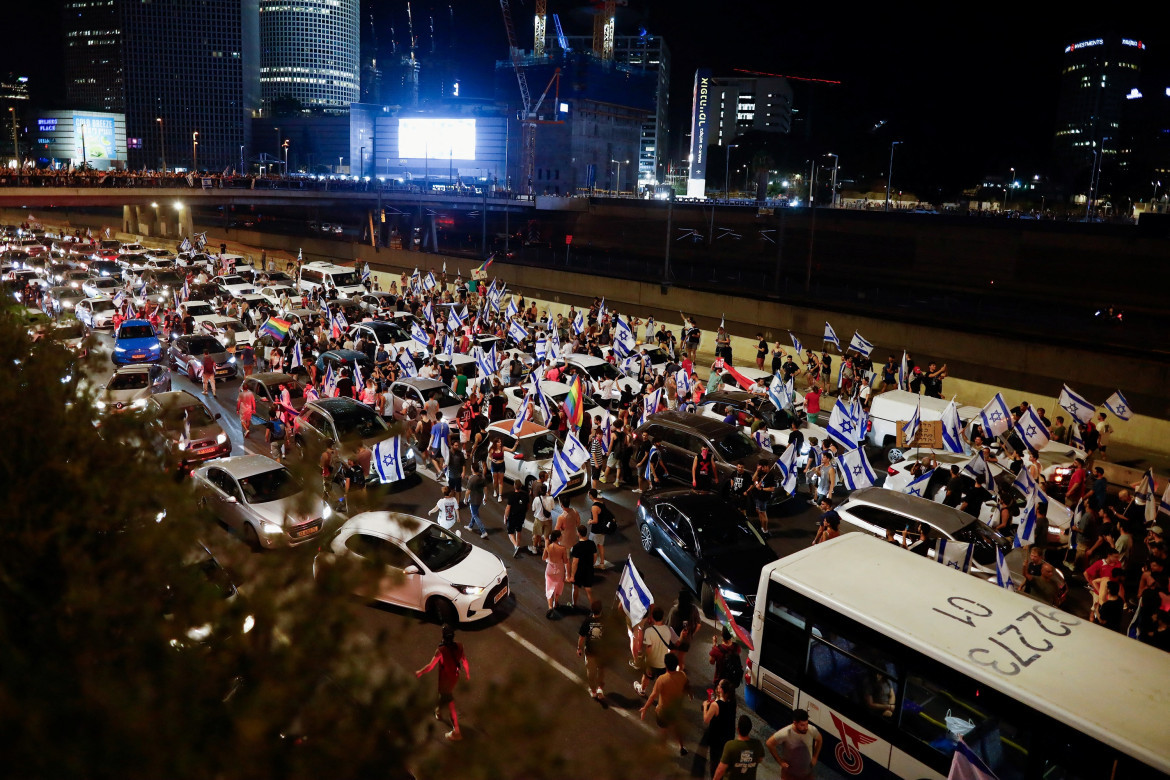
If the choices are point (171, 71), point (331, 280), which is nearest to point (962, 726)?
point (331, 280)

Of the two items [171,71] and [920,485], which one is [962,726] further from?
[171,71]

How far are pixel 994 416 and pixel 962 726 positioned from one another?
1175 cm

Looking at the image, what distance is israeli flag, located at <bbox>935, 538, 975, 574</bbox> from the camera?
1185cm

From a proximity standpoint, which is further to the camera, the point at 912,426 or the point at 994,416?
the point at 912,426

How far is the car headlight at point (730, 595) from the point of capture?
10.7m

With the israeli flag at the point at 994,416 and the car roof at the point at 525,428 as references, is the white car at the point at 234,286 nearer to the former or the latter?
the car roof at the point at 525,428

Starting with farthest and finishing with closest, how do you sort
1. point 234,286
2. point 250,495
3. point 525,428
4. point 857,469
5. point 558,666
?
point 234,286 < point 525,428 < point 857,469 < point 250,495 < point 558,666

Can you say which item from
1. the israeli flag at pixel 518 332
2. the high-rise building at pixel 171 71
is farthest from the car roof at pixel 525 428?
the high-rise building at pixel 171 71

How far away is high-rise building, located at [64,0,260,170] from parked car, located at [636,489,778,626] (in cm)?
19632

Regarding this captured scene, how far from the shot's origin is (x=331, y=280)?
36.8m

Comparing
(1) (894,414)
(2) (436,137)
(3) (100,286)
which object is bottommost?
(1) (894,414)

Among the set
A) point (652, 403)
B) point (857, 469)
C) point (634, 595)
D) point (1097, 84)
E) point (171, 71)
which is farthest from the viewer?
point (171, 71)

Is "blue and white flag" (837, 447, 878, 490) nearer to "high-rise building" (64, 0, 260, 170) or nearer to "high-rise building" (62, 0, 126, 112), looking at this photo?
"high-rise building" (64, 0, 260, 170)

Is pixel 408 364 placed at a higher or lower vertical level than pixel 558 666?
higher
